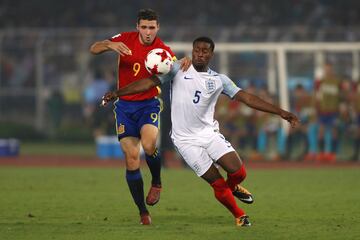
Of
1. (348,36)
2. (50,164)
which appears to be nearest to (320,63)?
(348,36)

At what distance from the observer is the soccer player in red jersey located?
12.2 meters

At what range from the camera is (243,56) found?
28656 mm

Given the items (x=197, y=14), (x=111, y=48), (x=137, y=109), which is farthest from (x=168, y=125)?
(x=197, y=14)

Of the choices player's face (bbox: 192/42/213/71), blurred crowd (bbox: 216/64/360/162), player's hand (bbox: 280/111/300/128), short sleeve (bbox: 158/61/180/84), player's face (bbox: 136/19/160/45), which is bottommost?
blurred crowd (bbox: 216/64/360/162)

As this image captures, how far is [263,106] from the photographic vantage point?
456 inches

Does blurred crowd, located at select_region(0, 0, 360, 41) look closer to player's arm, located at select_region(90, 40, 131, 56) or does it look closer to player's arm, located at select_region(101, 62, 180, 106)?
player's arm, located at select_region(90, 40, 131, 56)

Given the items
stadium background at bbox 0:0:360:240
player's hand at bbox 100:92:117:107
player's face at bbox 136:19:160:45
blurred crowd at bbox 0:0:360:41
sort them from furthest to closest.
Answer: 1. blurred crowd at bbox 0:0:360:41
2. stadium background at bbox 0:0:360:240
3. player's face at bbox 136:19:160:45
4. player's hand at bbox 100:92:117:107

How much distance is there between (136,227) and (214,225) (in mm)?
895

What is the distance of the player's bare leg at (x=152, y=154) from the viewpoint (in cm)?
1226

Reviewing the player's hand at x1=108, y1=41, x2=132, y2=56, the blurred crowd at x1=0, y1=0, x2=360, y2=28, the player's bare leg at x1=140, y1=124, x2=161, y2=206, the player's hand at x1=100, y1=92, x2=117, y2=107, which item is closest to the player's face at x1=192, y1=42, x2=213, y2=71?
the player's hand at x1=108, y1=41, x2=132, y2=56

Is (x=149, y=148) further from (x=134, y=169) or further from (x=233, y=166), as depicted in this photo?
(x=233, y=166)

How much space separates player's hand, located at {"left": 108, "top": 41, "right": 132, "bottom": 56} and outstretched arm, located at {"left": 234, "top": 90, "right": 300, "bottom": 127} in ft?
4.41

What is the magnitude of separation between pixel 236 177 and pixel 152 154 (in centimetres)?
119

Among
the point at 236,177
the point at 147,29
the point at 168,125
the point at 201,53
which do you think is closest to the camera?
the point at 201,53
